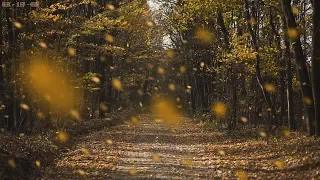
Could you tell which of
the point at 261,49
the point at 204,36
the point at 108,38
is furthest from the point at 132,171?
the point at 204,36

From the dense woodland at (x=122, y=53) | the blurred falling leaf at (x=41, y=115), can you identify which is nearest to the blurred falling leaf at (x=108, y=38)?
the dense woodland at (x=122, y=53)

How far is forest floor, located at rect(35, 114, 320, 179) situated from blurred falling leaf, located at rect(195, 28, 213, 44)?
31.3ft

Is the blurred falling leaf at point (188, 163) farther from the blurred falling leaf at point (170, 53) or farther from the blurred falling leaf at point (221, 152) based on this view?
the blurred falling leaf at point (170, 53)

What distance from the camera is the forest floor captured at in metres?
10.8

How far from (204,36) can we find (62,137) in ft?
46.1

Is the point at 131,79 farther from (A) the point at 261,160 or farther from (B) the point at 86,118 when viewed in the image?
(A) the point at 261,160

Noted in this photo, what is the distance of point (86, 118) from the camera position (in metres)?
28.9

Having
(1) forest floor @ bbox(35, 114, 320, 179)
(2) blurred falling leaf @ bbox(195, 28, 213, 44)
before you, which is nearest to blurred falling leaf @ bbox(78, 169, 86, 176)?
(1) forest floor @ bbox(35, 114, 320, 179)

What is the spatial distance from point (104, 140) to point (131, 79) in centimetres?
2513

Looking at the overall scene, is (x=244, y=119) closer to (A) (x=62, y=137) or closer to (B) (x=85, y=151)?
(A) (x=62, y=137)

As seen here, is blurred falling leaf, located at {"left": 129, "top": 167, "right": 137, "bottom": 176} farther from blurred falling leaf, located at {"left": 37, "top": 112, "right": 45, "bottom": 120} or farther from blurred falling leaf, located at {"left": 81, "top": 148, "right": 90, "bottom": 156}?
blurred falling leaf, located at {"left": 37, "top": 112, "right": 45, "bottom": 120}

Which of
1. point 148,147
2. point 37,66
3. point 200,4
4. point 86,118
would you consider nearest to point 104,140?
point 148,147

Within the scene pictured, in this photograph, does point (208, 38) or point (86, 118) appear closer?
point (208, 38)

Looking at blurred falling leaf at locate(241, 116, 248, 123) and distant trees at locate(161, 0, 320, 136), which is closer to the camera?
distant trees at locate(161, 0, 320, 136)
